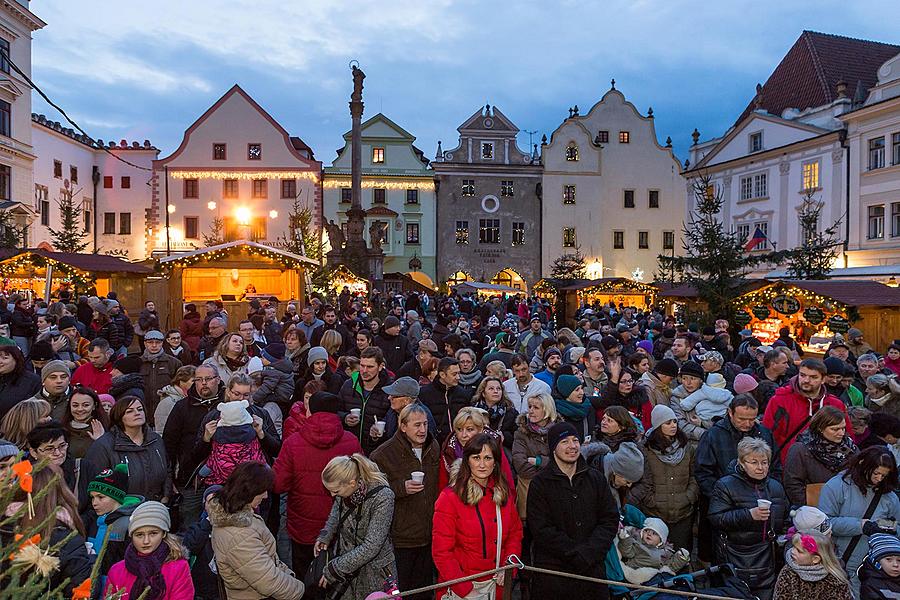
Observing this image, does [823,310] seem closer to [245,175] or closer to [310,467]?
[310,467]

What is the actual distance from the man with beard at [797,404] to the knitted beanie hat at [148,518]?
4.87m

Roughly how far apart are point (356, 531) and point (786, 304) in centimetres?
1426

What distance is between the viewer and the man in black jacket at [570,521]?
A: 445 cm

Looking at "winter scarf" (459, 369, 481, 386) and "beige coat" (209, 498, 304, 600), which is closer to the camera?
"beige coat" (209, 498, 304, 600)

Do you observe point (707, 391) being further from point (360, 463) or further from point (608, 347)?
point (360, 463)

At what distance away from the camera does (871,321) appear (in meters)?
15.1

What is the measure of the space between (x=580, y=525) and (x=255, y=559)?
→ 6.88 feet

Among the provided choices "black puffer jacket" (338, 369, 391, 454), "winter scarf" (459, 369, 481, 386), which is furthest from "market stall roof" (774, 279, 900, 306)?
"black puffer jacket" (338, 369, 391, 454)

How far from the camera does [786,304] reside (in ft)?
51.2

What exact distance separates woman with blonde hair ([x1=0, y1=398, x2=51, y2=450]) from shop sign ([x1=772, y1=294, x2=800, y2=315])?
1522cm

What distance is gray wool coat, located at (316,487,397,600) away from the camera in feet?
13.5

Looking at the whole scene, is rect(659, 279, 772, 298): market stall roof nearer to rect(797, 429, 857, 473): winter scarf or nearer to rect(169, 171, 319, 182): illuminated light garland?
rect(797, 429, 857, 473): winter scarf

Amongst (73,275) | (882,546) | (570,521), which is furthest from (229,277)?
(882,546)

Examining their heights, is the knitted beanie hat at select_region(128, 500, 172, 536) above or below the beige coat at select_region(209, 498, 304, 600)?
above
